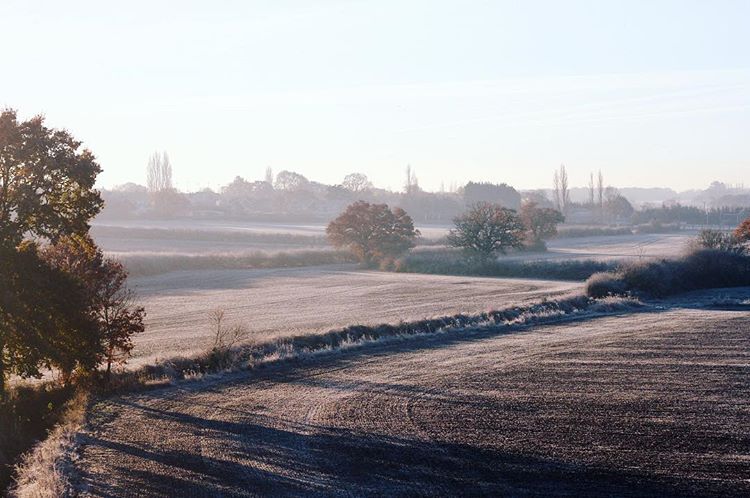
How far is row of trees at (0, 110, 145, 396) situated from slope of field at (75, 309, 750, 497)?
75.2 inches

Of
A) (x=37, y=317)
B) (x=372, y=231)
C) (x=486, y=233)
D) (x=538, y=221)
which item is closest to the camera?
(x=37, y=317)

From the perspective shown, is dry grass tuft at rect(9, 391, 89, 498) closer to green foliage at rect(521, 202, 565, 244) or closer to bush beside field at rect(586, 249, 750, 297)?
→ bush beside field at rect(586, 249, 750, 297)

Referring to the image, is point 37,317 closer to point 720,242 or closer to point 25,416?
point 25,416

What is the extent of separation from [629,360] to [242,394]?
38.1ft

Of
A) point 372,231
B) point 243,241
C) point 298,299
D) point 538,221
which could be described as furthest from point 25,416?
point 243,241

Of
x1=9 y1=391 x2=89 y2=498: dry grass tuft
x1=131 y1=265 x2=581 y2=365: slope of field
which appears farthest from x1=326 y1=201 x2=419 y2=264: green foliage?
x1=9 y1=391 x2=89 y2=498: dry grass tuft

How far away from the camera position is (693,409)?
18.2 metres

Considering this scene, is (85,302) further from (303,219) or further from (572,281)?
(303,219)

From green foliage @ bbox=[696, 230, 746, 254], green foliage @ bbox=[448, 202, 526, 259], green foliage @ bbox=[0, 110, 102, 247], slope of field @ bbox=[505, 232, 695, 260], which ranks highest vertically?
green foliage @ bbox=[0, 110, 102, 247]

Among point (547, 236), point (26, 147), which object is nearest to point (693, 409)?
point (26, 147)

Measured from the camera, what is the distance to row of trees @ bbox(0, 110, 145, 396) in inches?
789

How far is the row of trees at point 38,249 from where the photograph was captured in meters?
20.0

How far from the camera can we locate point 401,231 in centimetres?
7738

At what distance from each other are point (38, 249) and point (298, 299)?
27.3 m
